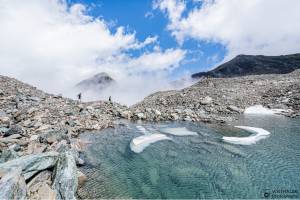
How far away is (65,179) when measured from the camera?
12.3 m

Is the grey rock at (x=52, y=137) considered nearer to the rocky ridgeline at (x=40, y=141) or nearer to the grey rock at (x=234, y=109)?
the rocky ridgeline at (x=40, y=141)

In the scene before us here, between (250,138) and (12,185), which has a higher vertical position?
(250,138)

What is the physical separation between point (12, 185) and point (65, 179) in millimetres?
2813

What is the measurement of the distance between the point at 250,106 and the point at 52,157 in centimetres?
3851

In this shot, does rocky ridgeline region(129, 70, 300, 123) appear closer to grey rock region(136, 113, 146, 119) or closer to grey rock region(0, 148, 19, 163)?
grey rock region(136, 113, 146, 119)

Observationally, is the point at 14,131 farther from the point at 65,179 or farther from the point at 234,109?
the point at 234,109

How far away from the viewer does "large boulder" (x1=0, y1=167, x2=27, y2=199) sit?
9.48 metres

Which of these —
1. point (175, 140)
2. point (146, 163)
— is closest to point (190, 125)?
point (175, 140)

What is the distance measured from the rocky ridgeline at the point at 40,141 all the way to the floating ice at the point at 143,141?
181 inches

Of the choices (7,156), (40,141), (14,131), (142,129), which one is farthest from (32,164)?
(142,129)

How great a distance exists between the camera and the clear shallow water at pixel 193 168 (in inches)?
498

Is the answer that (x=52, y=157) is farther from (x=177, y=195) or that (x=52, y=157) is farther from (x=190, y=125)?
(x=190, y=125)

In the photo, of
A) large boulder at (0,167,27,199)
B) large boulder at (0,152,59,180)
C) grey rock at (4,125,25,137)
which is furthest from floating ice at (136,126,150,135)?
large boulder at (0,167,27,199)

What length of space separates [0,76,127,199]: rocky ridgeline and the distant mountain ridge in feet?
255
